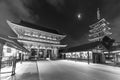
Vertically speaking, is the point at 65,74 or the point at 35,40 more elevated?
the point at 35,40

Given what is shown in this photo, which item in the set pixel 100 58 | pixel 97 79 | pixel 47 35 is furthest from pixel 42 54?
pixel 97 79

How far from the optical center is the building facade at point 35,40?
16.9 meters

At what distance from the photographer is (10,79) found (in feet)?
13.9

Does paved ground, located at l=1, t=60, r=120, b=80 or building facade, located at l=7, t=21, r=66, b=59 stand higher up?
building facade, located at l=7, t=21, r=66, b=59

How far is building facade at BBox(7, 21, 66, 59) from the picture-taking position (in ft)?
55.5

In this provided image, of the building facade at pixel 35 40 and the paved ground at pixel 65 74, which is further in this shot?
the building facade at pixel 35 40

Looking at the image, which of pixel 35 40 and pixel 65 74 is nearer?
pixel 65 74

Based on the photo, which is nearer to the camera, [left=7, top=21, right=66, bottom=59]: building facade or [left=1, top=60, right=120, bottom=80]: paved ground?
[left=1, top=60, right=120, bottom=80]: paved ground

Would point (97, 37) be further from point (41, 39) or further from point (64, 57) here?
point (41, 39)

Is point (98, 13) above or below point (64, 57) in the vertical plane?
above

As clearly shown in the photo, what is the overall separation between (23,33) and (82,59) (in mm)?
16144

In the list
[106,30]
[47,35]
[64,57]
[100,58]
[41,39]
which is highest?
[106,30]

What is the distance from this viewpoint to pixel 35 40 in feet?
63.5

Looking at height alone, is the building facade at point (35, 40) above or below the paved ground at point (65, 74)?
above
